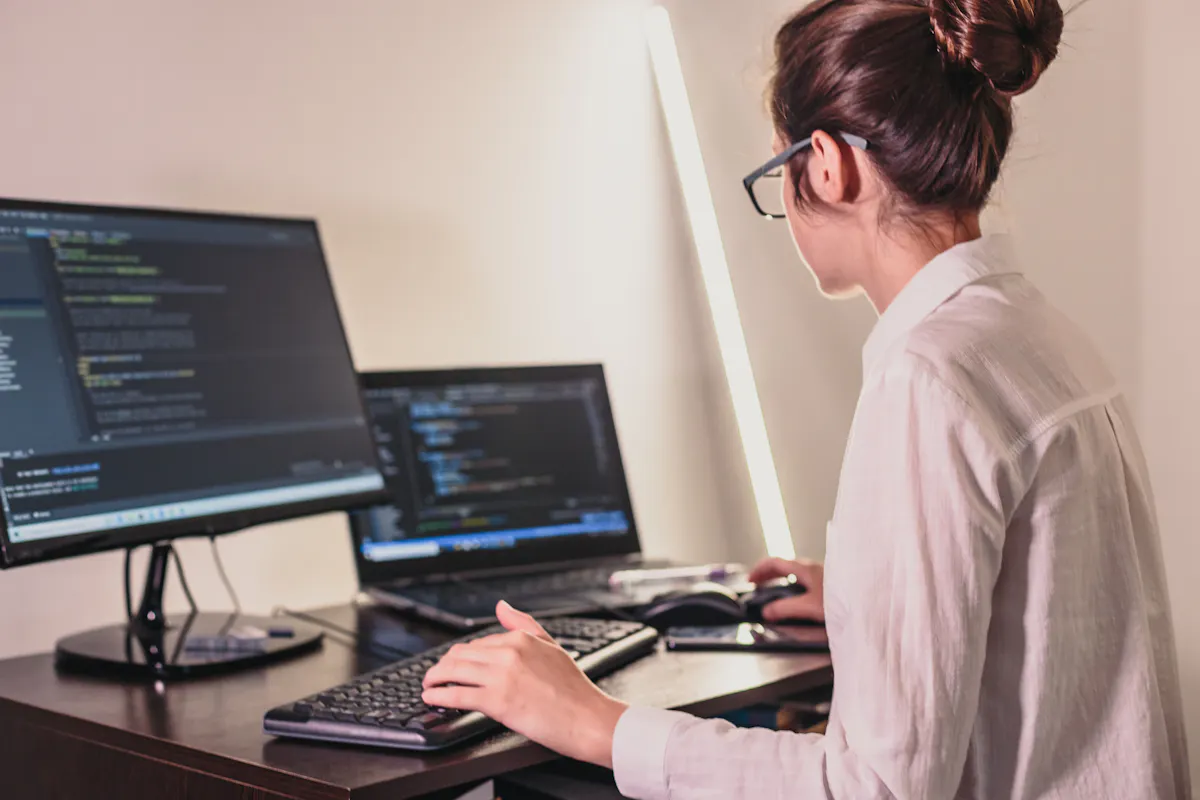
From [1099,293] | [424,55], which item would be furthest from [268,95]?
[1099,293]

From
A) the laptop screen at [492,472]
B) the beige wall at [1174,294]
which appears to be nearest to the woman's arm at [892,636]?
the laptop screen at [492,472]

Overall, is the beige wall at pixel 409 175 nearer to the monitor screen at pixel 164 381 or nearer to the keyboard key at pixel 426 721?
the monitor screen at pixel 164 381

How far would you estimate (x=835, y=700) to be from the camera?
0.92 meters

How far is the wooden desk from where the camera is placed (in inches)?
35.9

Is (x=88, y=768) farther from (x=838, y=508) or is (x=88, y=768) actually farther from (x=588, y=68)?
(x=588, y=68)

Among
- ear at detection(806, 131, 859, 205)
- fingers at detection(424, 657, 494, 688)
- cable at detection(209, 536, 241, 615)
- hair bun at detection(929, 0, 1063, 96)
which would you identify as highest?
hair bun at detection(929, 0, 1063, 96)

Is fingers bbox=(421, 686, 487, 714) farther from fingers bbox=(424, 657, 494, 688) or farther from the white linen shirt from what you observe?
the white linen shirt

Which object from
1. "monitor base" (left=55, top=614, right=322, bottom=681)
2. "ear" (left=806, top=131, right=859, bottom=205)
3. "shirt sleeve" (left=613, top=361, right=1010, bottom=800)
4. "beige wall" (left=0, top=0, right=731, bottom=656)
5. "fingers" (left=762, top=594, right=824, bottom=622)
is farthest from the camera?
"beige wall" (left=0, top=0, right=731, bottom=656)

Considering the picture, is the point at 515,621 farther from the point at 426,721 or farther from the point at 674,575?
the point at 674,575

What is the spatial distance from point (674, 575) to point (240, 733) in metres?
0.77

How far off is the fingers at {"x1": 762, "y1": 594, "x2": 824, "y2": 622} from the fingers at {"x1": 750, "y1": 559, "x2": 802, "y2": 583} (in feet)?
0.39

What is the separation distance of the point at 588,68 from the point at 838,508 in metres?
1.44

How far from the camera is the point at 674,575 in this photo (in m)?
1.67

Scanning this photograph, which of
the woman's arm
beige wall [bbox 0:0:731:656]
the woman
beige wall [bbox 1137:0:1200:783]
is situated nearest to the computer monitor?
beige wall [bbox 0:0:731:656]
